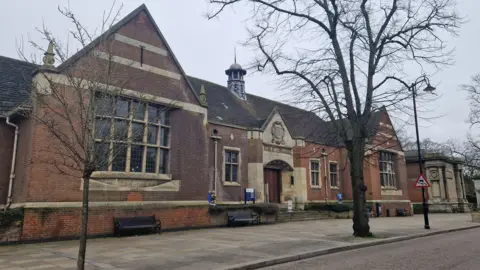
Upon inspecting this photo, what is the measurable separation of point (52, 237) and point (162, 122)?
21.6 feet

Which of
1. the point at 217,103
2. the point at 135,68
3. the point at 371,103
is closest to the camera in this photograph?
the point at 371,103

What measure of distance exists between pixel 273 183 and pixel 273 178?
14.4 inches

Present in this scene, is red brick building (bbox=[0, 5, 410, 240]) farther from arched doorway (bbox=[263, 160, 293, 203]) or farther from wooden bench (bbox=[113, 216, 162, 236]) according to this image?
wooden bench (bbox=[113, 216, 162, 236])

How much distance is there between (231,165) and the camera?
22000 millimetres

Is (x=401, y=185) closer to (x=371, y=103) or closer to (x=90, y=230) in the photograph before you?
(x=371, y=103)

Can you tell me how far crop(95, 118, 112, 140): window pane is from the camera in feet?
22.5

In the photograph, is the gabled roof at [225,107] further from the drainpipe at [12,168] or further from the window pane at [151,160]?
the drainpipe at [12,168]

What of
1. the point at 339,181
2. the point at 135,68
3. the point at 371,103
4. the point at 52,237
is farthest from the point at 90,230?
the point at 339,181

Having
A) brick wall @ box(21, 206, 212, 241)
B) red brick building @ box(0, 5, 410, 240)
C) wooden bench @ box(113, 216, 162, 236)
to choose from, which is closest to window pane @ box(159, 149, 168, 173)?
red brick building @ box(0, 5, 410, 240)

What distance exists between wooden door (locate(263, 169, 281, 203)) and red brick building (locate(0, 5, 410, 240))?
0.07 meters

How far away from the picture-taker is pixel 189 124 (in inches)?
679

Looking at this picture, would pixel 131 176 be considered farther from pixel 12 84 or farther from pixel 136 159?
pixel 12 84

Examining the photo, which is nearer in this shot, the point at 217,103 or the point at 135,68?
the point at 135,68

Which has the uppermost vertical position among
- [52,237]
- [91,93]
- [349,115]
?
[349,115]
